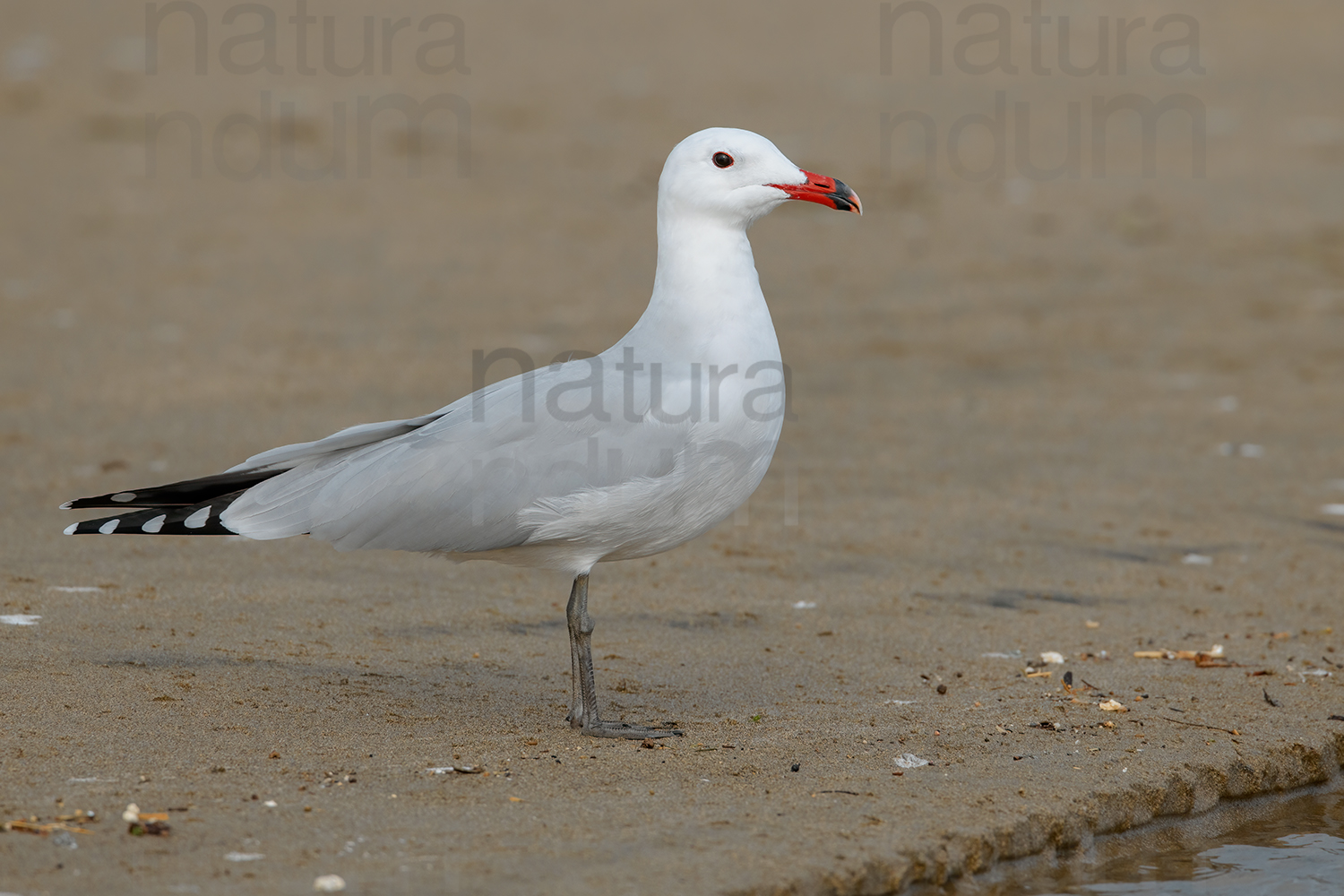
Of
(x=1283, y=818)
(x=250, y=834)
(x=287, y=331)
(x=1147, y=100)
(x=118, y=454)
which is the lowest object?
(x=1283, y=818)

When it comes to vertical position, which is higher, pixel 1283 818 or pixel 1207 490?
pixel 1207 490

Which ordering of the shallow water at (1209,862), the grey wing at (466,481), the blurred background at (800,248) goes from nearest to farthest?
1. the shallow water at (1209,862)
2. the grey wing at (466,481)
3. the blurred background at (800,248)

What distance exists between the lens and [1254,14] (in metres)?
15.4

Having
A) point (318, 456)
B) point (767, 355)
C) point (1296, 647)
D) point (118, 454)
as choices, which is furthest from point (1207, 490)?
point (118, 454)

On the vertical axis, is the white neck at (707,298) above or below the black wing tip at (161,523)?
above

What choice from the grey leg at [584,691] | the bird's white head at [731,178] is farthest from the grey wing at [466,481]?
the bird's white head at [731,178]

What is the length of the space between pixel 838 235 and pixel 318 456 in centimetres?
739

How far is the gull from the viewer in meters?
4.34

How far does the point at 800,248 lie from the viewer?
11.3 meters

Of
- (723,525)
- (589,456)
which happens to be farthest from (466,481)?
(723,525)

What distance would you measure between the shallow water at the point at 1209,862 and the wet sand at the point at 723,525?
73mm

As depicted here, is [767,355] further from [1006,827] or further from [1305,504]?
[1305,504]

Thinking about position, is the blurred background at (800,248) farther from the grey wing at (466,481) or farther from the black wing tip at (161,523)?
the grey wing at (466,481)

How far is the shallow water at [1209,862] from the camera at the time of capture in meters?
3.92
